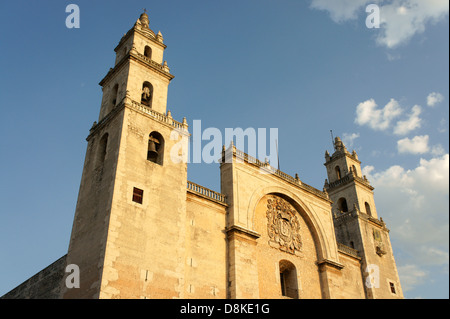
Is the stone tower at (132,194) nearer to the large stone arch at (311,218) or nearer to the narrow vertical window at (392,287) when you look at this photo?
the large stone arch at (311,218)

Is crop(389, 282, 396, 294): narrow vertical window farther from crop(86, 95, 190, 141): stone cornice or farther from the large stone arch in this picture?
crop(86, 95, 190, 141): stone cornice

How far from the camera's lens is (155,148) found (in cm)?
2373

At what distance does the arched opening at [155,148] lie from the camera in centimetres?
2347

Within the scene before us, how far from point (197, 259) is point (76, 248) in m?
6.11

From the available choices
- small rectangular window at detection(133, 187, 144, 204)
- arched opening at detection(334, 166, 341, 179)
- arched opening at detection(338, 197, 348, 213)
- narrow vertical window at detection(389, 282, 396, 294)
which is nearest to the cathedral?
small rectangular window at detection(133, 187, 144, 204)

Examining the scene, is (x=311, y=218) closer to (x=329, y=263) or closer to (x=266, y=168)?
(x=329, y=263)

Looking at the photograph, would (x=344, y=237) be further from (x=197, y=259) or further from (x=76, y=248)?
(x=76, y=248)

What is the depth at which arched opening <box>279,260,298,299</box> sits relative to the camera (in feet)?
87.1

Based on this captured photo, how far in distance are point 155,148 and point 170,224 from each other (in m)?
4.67

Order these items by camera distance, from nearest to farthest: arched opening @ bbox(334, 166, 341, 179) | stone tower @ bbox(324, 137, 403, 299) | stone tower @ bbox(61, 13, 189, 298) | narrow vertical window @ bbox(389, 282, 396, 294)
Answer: stone tower @ bbox(61, 13, 189, 298)
stone tower @ bbox(324, 137, 403, 299)
narrow vertical window @ bbox(389, 282, 396, 294)
arched opening @ bbox(334, 166, 341, 179)

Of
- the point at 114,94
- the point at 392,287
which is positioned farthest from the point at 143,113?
the point at 392,287

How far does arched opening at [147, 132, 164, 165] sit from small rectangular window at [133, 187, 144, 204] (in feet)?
8.82
